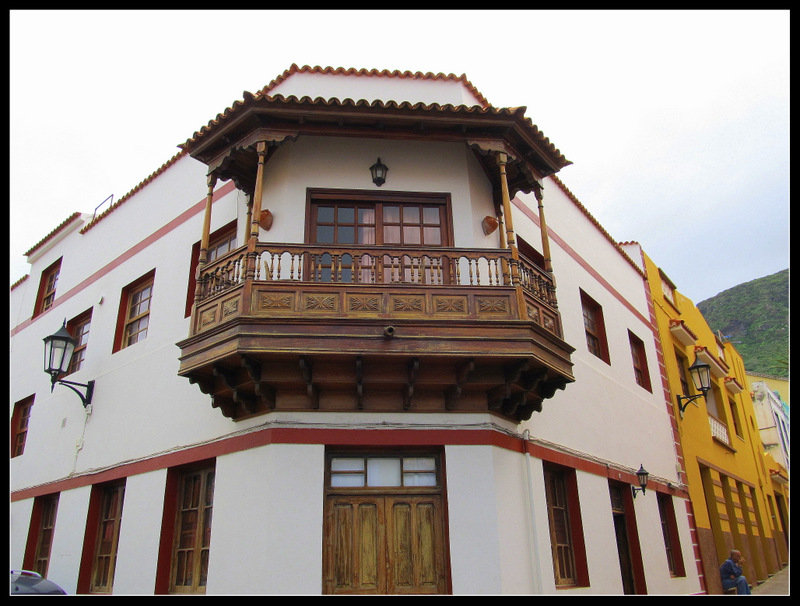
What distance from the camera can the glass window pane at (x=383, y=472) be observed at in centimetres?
795

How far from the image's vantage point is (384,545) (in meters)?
7.56

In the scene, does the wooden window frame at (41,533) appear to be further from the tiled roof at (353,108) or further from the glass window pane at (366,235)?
the glass window pane at (366,235)

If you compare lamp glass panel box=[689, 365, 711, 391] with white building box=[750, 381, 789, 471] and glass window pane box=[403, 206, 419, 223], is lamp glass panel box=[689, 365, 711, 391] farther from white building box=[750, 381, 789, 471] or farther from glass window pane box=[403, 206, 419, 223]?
white building box=[750, 381, 789, 471]

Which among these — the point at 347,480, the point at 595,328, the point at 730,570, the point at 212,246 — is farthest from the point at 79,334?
the point at 730,570

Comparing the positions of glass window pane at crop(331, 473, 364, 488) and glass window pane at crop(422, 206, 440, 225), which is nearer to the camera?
glass window pane at crop(331, 473, 364, 488)

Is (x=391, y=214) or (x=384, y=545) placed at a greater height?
(x=391, y=214)

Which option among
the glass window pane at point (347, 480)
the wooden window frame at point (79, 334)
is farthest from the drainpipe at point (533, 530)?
the wooden window frame at point (79, 334)

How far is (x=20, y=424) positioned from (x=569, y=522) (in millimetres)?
12078

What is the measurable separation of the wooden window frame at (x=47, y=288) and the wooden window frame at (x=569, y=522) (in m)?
12.2

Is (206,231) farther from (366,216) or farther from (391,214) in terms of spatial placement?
(391,214)

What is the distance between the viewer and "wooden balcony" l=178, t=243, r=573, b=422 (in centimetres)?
732

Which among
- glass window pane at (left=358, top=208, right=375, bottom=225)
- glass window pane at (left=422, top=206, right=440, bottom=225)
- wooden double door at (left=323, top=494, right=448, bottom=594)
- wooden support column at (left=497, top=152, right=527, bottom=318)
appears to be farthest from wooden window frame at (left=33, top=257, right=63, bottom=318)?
wooden support column at (left=497, top=152, right=527, bottom=318)

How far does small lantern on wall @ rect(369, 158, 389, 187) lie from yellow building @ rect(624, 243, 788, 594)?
994cm

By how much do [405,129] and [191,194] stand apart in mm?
4882
